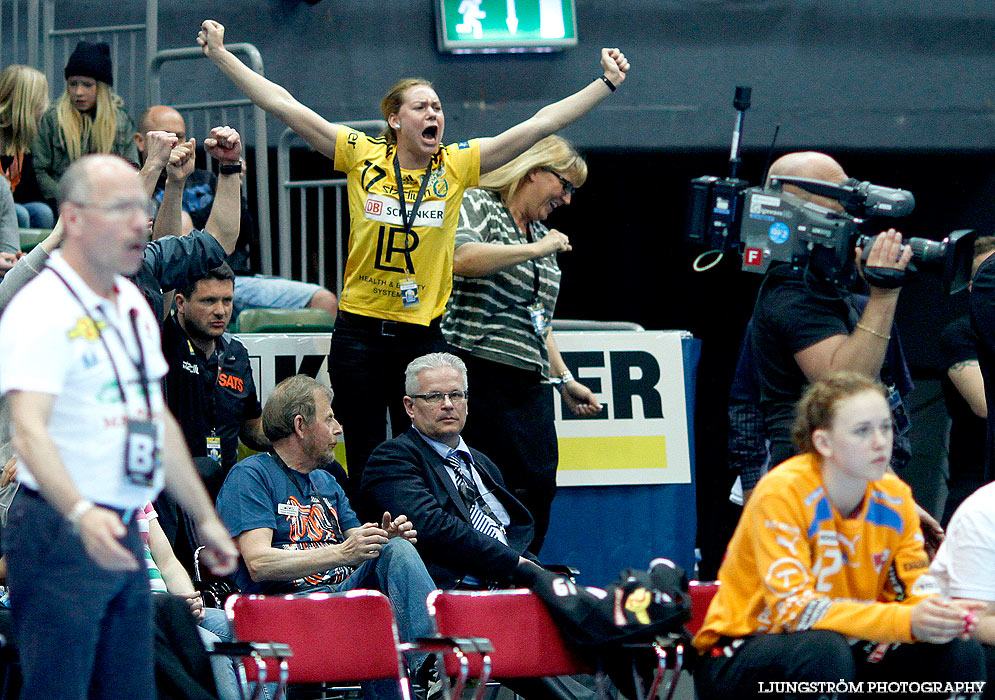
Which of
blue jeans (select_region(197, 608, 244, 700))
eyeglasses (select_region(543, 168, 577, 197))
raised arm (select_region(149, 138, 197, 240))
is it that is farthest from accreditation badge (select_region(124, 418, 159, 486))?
eyeglasses (select_region(543, 168, 577, 197))

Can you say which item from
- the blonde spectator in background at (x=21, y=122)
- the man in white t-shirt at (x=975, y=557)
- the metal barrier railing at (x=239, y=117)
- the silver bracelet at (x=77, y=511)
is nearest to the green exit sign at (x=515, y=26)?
the metal barrier railing at (x=239, y=117)

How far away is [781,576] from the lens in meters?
3.01

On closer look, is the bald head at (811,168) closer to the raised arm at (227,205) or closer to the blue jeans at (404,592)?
the blue jeans at (404,592)

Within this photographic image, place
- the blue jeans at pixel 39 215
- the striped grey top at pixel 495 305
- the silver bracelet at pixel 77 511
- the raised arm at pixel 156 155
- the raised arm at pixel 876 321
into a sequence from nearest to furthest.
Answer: the silver bracelet at pixel 77 511 < the raised arm at pixel 876 321 < the raised arm at pixel 156 155 < the striped grey top at pixel 495 305 < the blue jeans at pixel 39 215

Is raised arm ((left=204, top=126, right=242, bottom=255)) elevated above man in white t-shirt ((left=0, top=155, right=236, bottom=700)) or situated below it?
above

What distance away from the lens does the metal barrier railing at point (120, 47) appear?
6.97m

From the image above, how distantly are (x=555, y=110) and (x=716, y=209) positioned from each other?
0.81 meters

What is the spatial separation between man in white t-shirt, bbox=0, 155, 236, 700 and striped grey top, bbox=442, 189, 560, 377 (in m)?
2.32

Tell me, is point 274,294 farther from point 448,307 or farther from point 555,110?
point 555,110

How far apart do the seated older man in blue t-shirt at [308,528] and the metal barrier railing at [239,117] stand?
8.15 feet

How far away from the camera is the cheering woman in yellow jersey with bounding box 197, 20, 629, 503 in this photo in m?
4.47

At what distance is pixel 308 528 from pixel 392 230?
1063 millimetres

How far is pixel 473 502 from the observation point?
4.16 meters

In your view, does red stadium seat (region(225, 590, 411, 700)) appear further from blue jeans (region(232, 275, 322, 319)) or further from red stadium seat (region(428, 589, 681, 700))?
blue jeans (region(232, 275, 322, 319))
